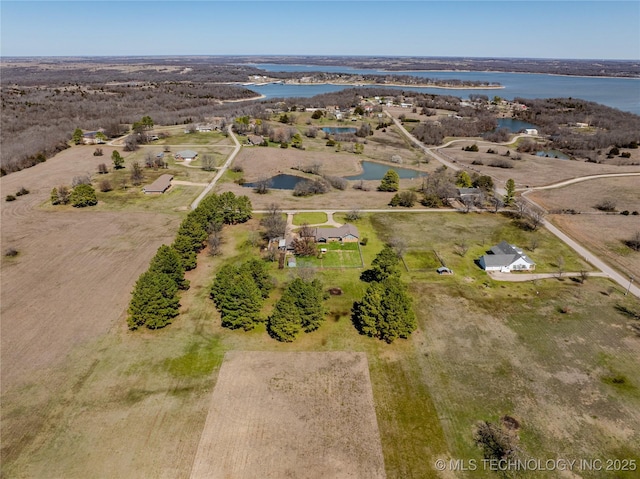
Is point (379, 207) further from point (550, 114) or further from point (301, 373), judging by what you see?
point (550, 114)

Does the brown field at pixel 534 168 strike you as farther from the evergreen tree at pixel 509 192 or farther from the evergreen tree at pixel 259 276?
the evergreen tree at pixel 259 276

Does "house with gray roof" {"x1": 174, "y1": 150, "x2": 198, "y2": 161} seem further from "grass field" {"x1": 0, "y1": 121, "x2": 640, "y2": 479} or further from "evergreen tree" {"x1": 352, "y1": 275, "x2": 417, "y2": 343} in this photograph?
"evergreen tree" {"x1": 352, "y1": 275, "x2": 417, "y2": 343}

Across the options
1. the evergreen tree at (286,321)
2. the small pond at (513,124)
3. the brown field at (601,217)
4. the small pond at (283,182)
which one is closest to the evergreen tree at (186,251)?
the evergreen tree at (286,321)

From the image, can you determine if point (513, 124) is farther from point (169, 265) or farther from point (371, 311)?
point (169, 265)

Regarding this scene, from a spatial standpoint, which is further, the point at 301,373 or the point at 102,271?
the point at 102,271

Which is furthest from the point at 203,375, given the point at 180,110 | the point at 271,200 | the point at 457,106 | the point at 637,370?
the point at 457,106

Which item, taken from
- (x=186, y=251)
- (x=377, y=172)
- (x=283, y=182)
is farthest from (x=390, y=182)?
(x=186, y=251)
